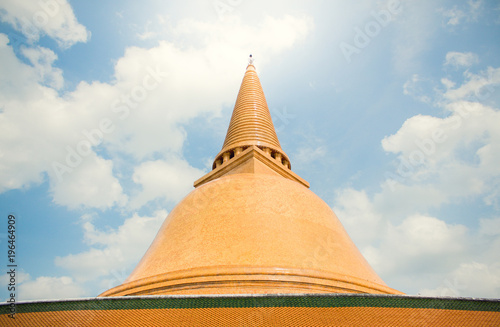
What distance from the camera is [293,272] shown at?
8531mm

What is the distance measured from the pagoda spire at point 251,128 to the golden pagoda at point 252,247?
2307 millimetres

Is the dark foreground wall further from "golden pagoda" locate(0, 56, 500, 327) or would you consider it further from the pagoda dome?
the pagoda dome

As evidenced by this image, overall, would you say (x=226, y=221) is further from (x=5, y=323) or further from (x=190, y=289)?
(x=5, y=323)

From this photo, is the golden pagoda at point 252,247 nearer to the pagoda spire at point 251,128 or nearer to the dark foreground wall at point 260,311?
the dark foreground wall at point 260,311

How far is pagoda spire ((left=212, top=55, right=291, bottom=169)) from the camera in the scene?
15.9m

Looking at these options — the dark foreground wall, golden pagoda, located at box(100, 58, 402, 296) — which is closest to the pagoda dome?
golden pagoda, located at box(100, 58, 402, 296)

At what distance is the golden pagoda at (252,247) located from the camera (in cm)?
841

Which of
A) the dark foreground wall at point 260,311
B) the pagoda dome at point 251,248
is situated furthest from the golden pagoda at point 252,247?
the dark foreground wall at point 260,311

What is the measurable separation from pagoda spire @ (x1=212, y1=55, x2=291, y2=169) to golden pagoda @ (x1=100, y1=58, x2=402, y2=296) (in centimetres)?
231

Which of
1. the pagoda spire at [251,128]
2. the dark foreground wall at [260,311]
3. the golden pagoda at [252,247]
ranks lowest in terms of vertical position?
the dark foreground wall at [260,311]

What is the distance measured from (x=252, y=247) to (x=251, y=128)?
838 centimetres

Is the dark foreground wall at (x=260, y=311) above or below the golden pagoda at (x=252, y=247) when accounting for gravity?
below

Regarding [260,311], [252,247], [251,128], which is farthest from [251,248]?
[251,128]

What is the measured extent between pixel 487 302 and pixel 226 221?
6.49 meters
